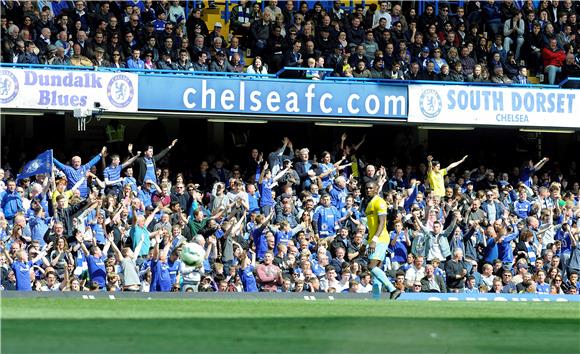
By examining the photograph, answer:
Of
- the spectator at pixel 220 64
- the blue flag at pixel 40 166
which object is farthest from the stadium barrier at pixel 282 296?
the spectator at pixel 220 64

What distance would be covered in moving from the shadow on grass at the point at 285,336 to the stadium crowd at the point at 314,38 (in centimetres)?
1513

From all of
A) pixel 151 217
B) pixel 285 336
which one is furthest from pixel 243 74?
pixel 285 336

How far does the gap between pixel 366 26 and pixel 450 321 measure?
1851 centimetres

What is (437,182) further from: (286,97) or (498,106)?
(286,97)

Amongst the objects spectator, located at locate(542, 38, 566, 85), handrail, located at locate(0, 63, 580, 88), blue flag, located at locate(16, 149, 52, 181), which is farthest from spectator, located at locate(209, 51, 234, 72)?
spectator, located at locate(542, 38, 566, 85)

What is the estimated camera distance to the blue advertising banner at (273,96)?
27.7 meters

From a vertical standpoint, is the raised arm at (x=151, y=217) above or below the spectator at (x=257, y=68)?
below

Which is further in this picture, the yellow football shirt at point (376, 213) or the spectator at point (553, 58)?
the spectator at point (553, 58)

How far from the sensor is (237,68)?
28438 mm

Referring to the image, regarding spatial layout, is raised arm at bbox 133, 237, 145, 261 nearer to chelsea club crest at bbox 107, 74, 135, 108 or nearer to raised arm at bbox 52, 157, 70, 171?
raised arm at bbox 52, 157, 70, 171

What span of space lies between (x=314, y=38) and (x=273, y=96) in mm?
2062

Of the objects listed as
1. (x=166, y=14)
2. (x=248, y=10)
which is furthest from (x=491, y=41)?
(x=166, y=14)

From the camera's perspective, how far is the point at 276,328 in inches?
478

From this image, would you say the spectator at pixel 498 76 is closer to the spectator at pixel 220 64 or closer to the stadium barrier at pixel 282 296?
the spectator at pixel 220 64
